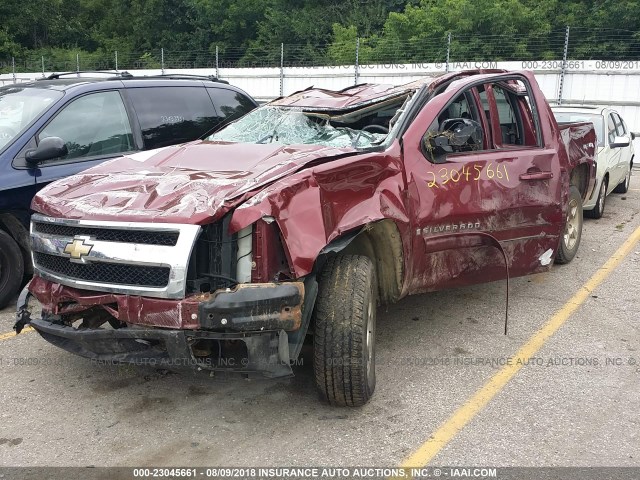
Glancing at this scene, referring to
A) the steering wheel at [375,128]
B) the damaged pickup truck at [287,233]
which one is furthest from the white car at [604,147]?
the steering wheel at [375,128]

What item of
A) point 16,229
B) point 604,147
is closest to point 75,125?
point 16,229

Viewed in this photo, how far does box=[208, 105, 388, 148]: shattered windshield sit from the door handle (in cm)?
122

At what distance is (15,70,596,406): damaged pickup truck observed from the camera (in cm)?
317

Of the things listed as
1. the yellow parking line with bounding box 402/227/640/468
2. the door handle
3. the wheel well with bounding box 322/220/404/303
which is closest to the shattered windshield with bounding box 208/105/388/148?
the wheel well with bounding box 322/220/404/303

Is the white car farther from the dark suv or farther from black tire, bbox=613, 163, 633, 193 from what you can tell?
the dark suv

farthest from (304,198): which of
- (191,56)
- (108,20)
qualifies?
(108,20)

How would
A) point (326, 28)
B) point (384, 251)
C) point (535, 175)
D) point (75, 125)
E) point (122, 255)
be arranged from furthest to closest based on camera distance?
point (326, 28) → point (75, 125) → point (535, 175) → point (384, 251) → point (122, 255)

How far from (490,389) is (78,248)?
2540 millimetres

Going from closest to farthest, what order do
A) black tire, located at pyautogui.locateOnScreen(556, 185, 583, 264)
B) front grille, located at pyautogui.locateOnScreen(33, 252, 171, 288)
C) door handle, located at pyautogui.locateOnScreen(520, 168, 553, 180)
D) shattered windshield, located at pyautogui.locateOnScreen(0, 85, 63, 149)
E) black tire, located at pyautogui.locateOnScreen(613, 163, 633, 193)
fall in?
1. front grille, located at pyautogui.locateOnScreen(33, 252, 171, 288)
2. door handle, located at pyautogui.locateOnScreen(520, 168, 553, 180)
3. shattered windshield, located at pyautogui.locateOnScreen(0, 85, 63, 149)
4. black tire, located at pyautogui.locateOnScreen(556, 185, 583, 264)
5. black tire, located at pyautogui.locateOnScreen(613, 163, 633, 193)

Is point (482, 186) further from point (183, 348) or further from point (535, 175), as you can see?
point (183, 348)

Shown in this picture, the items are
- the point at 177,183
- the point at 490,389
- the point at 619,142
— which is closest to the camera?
the point at 177,183

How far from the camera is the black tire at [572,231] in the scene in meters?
6.47

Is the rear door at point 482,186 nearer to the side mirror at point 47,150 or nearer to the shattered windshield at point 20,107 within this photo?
the side mirror at point 47,150

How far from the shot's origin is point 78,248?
3412mm
